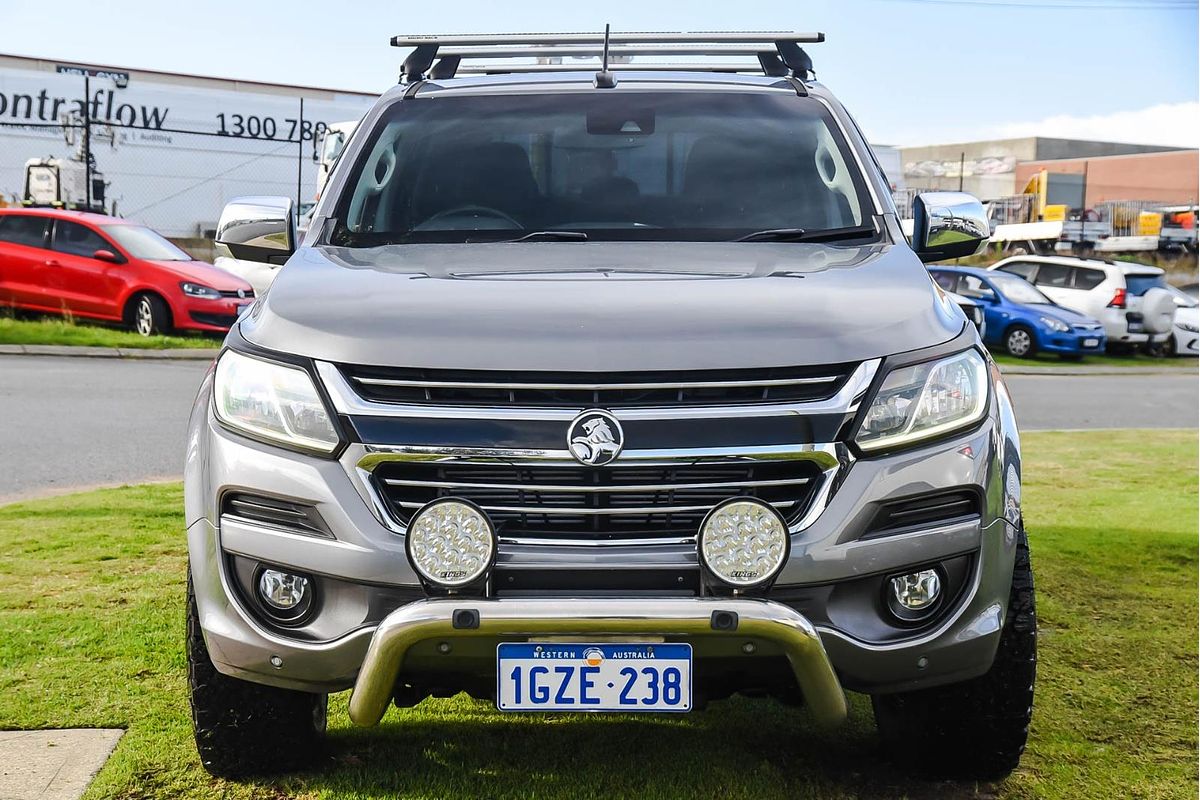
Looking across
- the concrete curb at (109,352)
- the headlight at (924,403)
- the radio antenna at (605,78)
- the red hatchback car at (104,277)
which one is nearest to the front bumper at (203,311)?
the red hatchback car at (104,277)

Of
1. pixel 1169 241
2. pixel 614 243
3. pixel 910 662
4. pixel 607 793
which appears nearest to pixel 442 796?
pixel 607 793

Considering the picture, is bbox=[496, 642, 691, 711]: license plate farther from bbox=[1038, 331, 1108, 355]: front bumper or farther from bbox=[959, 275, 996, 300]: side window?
bbox=[959, 275, 996, 300]: side window

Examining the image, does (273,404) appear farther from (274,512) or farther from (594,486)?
(594,486)

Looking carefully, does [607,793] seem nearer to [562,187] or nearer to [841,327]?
[841,327]

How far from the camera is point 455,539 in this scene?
2568mm

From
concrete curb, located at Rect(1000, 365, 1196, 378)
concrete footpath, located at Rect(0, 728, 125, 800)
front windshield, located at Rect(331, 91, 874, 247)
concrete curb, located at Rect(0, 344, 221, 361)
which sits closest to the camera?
concrete footpath, located at Rect(0, 728, 125, 800)

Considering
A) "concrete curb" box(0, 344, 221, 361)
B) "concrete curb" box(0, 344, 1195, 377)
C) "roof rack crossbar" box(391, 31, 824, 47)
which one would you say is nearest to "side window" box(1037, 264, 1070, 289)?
"concrete curb" box(0, 344, 1195, 377)

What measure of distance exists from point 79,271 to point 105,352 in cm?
194

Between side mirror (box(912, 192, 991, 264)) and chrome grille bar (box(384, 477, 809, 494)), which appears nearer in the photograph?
chrome grille bar (box(384, 477, 809, 494))

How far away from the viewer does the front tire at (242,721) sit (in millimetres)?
3027


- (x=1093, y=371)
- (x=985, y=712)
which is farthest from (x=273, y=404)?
(x=1093, y=371)

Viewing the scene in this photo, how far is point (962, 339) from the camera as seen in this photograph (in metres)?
2.90

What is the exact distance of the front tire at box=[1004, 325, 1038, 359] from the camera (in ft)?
73.8

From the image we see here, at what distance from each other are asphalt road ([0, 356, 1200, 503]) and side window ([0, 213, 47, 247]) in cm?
255
